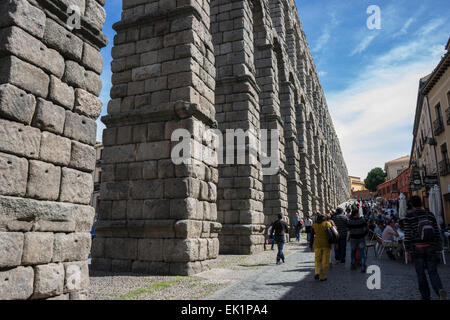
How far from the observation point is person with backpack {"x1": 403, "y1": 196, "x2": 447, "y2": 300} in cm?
452

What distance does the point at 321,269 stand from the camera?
621cm

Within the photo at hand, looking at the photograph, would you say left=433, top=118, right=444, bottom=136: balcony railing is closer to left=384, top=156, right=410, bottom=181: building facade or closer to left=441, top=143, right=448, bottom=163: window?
left=441, top=143, right=448, bottom=163: window

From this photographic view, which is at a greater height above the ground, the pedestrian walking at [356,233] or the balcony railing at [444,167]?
the balcony railing at [444,167]

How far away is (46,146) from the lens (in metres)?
3.79

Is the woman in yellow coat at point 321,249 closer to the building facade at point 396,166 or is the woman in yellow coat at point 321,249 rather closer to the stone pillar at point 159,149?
the stone pillar at point 159,149

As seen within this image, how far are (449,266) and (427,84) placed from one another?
48.0 ft

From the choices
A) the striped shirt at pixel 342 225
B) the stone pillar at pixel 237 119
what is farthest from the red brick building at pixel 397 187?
the striped shirt at pixel 342 225

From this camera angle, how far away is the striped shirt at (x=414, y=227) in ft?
15.4

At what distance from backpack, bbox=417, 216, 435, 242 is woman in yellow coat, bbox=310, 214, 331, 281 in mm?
1936

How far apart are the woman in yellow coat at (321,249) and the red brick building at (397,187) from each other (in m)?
37.9

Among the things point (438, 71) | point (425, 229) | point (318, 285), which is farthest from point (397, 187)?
point (425, 229)

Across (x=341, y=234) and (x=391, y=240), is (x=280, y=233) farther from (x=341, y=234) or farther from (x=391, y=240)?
(x=391, y=240)

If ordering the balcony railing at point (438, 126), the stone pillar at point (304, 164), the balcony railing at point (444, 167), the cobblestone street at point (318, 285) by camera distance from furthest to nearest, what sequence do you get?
the stone pillar at point (304, 164) < the balcony railing at point (438, 126) < the balcony railing at point (444, 167) < the cobblestone street at point (318, 285)

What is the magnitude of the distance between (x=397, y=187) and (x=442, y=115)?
135 ft
